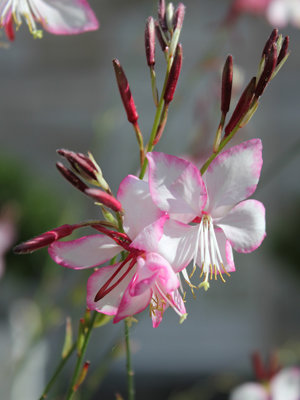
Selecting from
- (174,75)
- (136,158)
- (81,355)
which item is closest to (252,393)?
(81,355)

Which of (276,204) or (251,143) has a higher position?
(251,143)

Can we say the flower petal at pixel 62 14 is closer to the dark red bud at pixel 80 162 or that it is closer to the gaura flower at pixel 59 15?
the gaura flower at pixel 59 15

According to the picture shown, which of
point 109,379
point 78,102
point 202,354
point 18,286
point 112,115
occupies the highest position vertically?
point 112,115

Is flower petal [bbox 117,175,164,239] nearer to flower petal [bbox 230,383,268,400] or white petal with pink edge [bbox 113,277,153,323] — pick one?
white petal with pink edge [bbox 113,277,153,323]

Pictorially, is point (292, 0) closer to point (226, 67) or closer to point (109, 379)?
point (226, 67)

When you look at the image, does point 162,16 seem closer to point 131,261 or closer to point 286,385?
point 131,261

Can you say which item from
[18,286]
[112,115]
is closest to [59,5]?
[112,115]

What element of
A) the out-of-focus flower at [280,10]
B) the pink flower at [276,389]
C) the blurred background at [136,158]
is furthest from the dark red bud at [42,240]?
the blurred background at [136,158]
